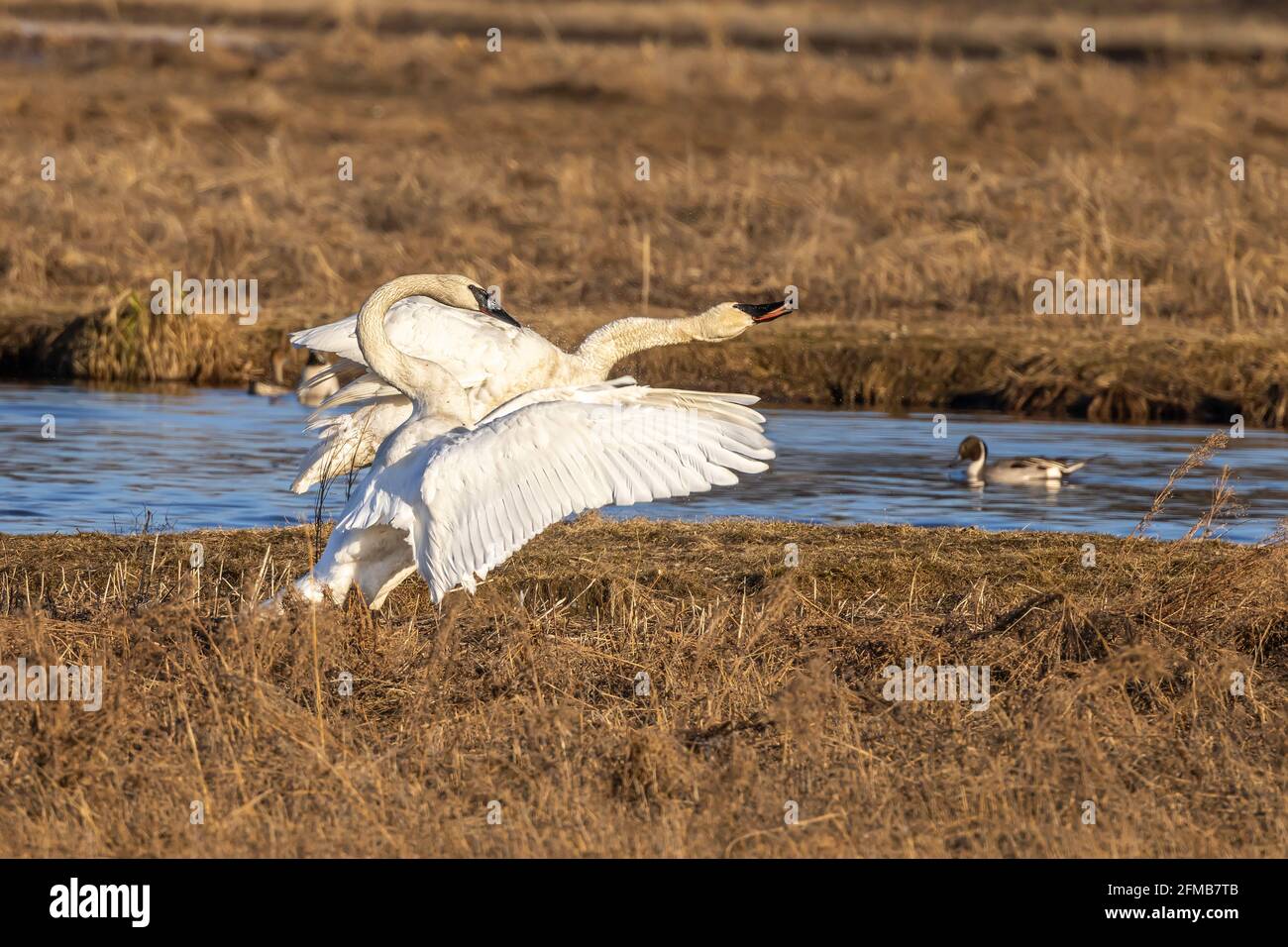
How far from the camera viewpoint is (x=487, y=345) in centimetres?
926

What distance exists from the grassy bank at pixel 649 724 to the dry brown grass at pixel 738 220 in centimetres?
763

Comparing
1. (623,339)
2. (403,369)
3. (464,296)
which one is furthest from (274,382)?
(403,369)

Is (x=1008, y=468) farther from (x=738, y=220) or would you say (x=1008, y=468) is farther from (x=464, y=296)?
(x=738, y=220)

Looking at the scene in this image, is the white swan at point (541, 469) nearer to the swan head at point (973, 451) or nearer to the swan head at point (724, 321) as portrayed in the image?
the swan head at point (724, 321)

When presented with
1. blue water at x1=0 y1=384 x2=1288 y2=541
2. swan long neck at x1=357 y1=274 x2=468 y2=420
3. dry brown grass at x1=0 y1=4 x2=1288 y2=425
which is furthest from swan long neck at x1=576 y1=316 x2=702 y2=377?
dry brown grass at x1=0 y1=4 x2=1288 y2=425

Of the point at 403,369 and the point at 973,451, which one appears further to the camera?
the point at 973,451

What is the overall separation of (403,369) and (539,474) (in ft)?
3.41

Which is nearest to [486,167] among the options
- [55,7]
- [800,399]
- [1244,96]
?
[800,399]

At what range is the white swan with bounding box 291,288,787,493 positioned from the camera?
895 cm

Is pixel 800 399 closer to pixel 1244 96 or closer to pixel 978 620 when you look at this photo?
pixel 978 620

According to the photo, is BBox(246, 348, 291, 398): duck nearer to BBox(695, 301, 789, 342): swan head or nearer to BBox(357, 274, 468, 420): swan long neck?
BBox(695, 301, 789, 342): swan head

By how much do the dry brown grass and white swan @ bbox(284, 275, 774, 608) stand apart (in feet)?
29.1

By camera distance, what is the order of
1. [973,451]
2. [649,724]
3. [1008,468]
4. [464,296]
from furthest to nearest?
[973,451]
[1008,468]
[464,296]
[649,724]

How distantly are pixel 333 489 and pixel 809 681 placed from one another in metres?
6.70
